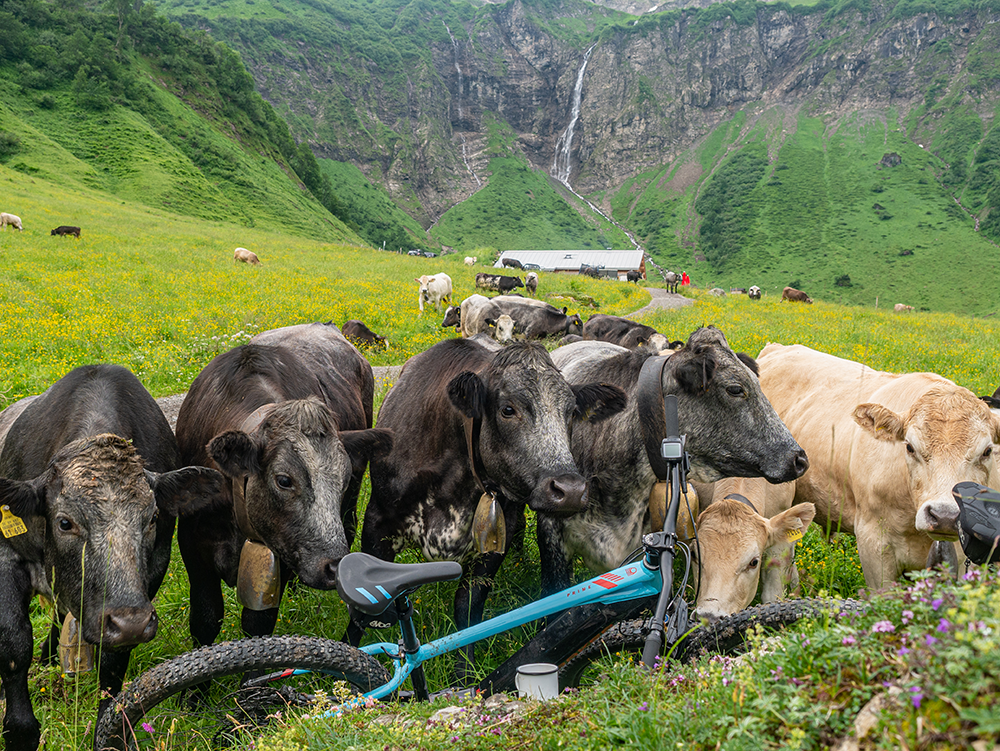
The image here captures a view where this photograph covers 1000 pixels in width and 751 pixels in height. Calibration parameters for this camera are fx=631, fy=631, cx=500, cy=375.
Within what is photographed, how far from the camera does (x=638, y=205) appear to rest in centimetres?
16350

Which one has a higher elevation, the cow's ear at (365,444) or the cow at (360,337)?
the cow's ear at (365,444)

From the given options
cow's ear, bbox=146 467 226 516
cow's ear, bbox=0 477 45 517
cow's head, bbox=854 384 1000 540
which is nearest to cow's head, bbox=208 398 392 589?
cow's ear, bbox=146 467 226 516

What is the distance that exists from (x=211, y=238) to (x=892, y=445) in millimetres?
38031

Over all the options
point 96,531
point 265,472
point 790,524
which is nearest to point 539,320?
point 790,524

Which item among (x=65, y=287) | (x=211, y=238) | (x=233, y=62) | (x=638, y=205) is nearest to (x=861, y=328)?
(x=65, y=287)

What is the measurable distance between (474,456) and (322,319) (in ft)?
48.0

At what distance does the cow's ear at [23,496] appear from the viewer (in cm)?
351

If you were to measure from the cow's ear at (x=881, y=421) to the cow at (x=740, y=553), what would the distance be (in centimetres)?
95

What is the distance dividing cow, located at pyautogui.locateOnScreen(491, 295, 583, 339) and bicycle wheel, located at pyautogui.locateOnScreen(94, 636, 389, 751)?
15.8m

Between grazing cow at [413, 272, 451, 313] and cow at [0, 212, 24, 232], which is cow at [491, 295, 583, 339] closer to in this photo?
grazing cow at [413, 272, 451, 313]

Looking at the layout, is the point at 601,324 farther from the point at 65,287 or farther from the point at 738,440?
the point at 65,287

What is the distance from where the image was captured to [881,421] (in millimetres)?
4758

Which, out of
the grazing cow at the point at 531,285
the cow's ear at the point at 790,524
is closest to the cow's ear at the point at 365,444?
the cow's ear at the point at 790,524

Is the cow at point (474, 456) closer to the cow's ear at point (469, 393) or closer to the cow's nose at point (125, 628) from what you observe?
the cow's ear at point (469, 393)
